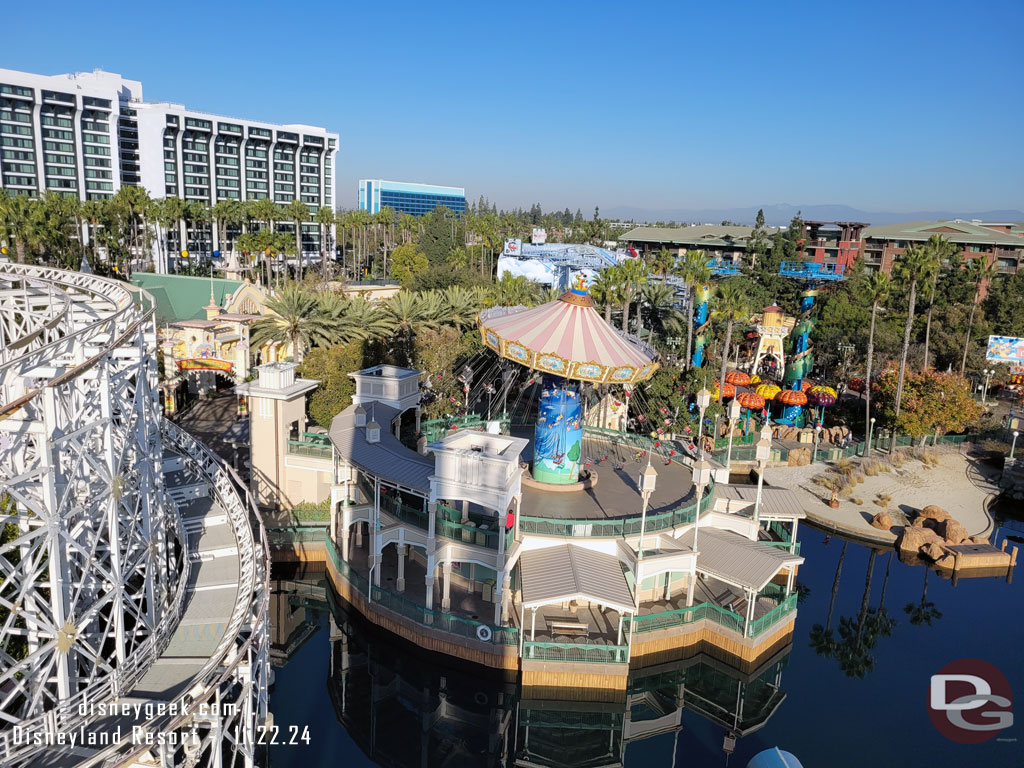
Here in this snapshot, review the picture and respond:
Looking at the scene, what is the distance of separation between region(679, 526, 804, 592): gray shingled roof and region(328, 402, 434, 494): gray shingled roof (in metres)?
10.0

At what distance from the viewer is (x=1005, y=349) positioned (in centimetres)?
5884

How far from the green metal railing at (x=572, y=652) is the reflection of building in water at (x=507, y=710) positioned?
1.36 metres

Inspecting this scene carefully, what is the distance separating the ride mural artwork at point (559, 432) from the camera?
29.6 m

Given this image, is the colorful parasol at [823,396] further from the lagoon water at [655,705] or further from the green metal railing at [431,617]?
the green metal railing at [431,617]

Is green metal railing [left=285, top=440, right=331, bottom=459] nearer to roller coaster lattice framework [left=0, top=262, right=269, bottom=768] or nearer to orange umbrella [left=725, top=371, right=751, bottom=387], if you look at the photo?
roller coaster lattice framework [left=0, top=262, right=269, bottom=768]

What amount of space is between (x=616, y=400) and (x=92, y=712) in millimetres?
31195

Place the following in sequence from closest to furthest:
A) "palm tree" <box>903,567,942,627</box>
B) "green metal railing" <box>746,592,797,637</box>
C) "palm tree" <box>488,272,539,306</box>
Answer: "green metal railing" <box>746,592,797,637</box>, "palm tree" <box>903,567,942,627</box>, "palm tree" <box>488,272,539,306</box>

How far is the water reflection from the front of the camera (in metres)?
22.1

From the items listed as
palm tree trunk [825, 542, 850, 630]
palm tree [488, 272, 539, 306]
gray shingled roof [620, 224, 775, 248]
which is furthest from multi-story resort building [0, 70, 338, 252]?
palm tree trunk [825, 542, 850, 630]

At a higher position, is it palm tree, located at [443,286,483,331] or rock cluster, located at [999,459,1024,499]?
palm tree, located at [443,286,483,331]

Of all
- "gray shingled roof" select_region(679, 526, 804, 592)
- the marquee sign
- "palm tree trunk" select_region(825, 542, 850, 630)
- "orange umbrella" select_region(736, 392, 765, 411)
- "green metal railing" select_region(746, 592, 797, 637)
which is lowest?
"palm tree trunk" select_region(825, 542, 850, 630)

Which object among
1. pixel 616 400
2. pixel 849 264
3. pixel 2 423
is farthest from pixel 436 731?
pixel 849 264

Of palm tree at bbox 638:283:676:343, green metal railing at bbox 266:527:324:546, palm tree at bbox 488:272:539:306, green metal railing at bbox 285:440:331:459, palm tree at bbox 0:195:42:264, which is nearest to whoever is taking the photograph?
green metal railing at bbox 266:527:324:546

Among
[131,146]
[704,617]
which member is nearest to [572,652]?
[704,617]
